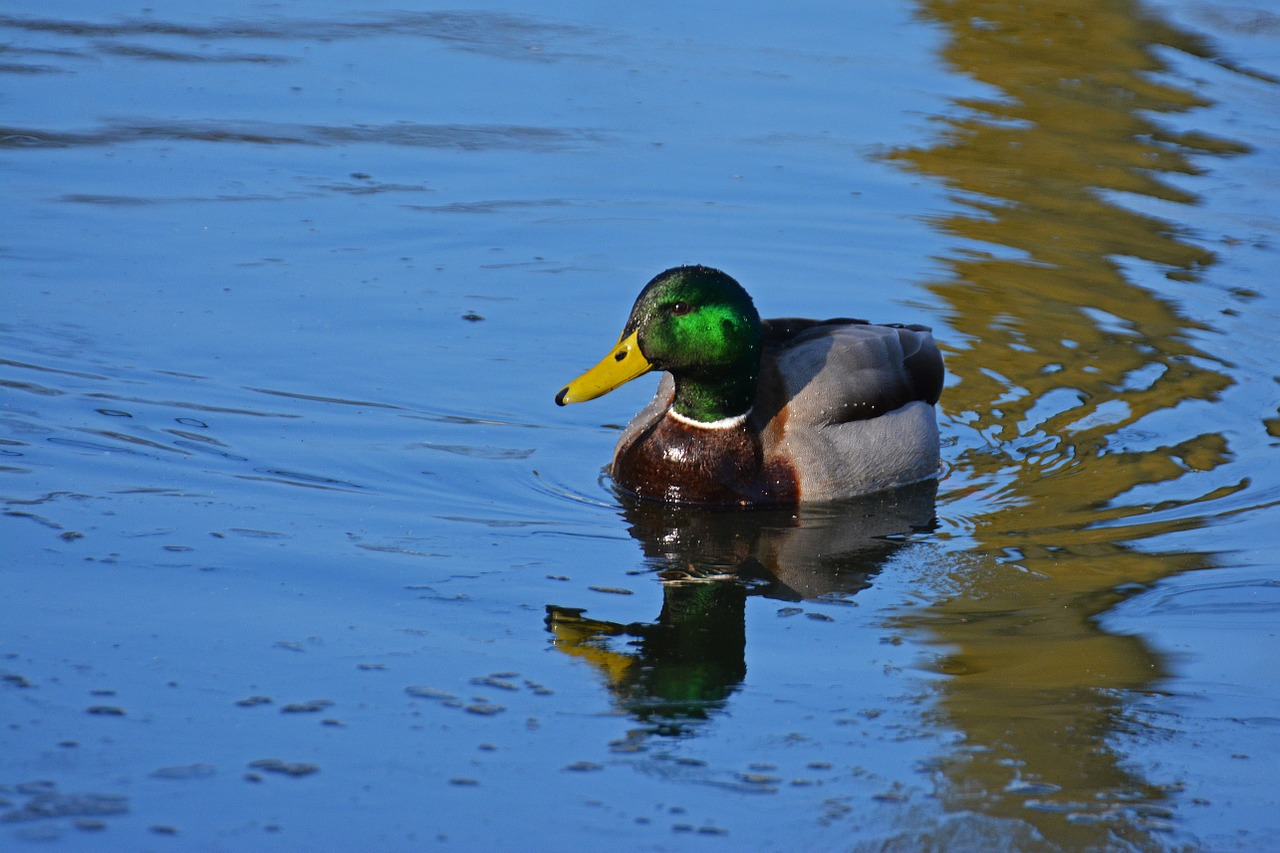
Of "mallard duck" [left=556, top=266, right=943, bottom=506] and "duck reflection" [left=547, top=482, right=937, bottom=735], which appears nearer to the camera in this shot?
"duck reflection" [left=547, top=482, right=937, bottom=735]

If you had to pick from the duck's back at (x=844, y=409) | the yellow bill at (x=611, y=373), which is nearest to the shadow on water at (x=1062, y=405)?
the duck's back at (x=844, y=409)

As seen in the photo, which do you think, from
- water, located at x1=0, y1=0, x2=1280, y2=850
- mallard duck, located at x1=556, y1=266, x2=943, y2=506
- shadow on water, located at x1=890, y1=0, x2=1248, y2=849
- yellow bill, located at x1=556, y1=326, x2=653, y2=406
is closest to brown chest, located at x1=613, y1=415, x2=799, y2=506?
mallard duck, located at x1=556, y1=266, x2=943, y2=506

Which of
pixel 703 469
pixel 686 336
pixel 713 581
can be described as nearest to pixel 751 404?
pixel 703 469

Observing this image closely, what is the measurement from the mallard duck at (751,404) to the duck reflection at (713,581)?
0.35 feet

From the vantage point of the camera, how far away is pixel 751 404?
6914 millimetres

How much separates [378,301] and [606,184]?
2.21 meters

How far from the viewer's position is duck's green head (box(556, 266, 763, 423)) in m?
6.57

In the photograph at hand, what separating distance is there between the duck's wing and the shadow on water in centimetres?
44

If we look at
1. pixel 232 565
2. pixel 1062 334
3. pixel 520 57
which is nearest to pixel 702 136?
pixel 520 57

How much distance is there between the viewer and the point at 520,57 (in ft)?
40.3

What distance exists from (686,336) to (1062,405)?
2.11m

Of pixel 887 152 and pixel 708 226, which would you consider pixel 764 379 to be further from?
pixel 887 152

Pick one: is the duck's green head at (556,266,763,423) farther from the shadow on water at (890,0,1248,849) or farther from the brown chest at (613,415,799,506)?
the shadow on water at (890,0,1248,849)

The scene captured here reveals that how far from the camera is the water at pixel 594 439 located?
171 inches
